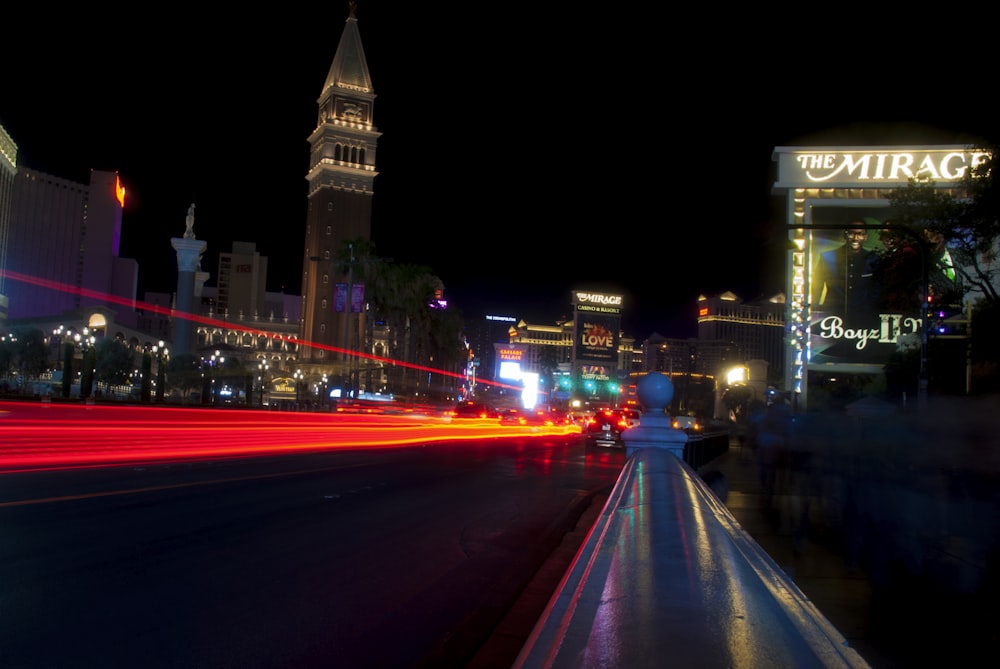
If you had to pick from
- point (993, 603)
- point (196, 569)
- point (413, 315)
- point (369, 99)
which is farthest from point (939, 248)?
point (369, 99)

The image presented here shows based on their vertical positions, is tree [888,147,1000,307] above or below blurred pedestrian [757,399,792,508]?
above

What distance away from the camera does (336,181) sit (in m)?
107

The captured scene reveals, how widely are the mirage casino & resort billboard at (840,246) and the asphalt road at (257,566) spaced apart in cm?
3775

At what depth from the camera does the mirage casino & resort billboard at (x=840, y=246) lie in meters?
53.2

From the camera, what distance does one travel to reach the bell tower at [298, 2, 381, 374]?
345 ft

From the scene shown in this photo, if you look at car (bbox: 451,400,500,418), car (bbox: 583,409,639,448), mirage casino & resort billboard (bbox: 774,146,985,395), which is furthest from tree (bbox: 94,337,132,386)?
mirage casino & resort billboard (bbox: 774,146,985,395)

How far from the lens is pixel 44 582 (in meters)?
7.43

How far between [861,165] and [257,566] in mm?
64613

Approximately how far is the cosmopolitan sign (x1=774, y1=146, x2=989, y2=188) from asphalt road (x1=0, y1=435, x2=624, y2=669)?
53.9 metres

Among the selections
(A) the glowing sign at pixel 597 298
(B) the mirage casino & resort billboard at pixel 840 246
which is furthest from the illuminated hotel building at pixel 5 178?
(B) the mirage casino & resort billboard at pixel 840 246

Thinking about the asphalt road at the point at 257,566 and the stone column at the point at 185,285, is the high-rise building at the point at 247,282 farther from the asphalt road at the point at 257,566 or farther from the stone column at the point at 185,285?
the asphalt road at the point at 257,566

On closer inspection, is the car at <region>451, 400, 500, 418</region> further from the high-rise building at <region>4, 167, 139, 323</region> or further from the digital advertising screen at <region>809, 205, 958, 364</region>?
the high-rise building at <region>4, 167, 139, 323</region>

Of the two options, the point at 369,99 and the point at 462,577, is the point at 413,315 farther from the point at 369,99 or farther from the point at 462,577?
the point at 462,577

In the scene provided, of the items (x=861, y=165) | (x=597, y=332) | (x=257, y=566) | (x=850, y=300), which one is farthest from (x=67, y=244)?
(x=257, y=566)
